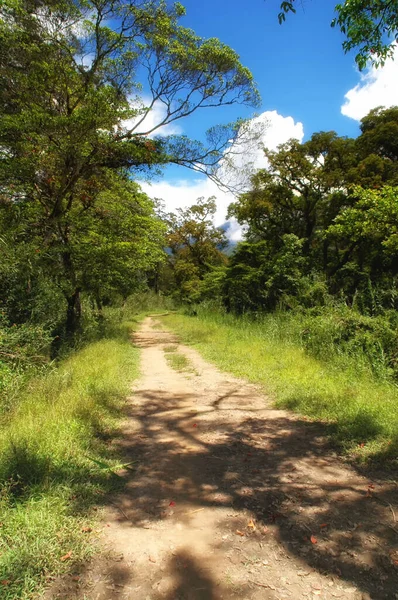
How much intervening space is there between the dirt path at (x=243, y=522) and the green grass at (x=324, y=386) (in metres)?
0.38

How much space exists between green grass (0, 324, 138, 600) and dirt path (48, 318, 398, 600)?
8.4 inches

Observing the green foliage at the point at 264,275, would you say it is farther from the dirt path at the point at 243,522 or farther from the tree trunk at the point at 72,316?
the dirt path at the point at 243,522

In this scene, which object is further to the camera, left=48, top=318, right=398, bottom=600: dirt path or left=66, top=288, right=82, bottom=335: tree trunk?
left=66, top=288, right=82, bottom=335: tree trunk

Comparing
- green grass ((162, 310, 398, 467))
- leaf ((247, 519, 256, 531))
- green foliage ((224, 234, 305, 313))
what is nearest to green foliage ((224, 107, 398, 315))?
green foliage ((224, 234, 305, 313))

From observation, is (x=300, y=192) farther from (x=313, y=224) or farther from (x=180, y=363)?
(x=180, y=363)

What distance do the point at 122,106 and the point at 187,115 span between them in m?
1.94

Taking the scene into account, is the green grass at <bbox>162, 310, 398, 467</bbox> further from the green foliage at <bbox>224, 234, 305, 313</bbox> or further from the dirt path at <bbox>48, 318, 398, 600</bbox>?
the green foliage at <bbox>224, 234, 305, 313</bbox>

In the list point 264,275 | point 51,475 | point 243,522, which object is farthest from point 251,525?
point 264,275

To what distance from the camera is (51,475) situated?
10.2ft

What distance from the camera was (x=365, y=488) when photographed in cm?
308

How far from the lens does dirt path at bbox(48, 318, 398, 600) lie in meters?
2.12

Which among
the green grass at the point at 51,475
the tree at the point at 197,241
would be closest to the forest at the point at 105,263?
the green grass at the point at 51,475

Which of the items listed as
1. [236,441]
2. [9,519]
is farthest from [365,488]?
[9,519]

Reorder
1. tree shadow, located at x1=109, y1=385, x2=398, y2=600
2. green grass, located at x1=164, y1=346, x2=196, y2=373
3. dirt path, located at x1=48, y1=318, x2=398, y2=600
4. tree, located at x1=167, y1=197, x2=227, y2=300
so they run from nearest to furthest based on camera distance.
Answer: dirt path, located at x1=48, y1=318, x2=398, y2=600
tree shadow, located at x1=109, y1=385, x2=398, y2=600
green grass, located at x1=164, y1=346, x2=196, y2=373
tree, located at x1=167, y1=197, x2=227, y2=300
